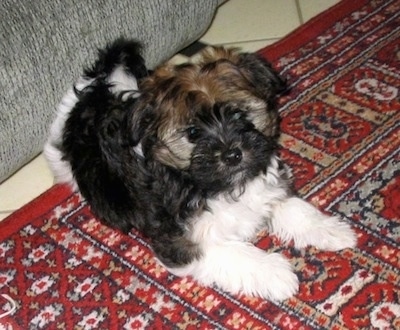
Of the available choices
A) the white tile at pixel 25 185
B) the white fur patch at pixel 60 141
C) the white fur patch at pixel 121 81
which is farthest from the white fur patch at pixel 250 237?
the white tile at pixel 25 185

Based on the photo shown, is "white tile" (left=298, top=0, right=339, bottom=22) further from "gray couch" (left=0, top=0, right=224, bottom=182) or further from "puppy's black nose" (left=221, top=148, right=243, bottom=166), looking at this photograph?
"puppy's black nose" (left=221, top=148, right=243, bottom=166)

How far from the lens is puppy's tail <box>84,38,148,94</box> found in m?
2.77

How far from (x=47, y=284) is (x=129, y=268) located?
306 mm

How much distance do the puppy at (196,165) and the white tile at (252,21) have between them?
3.69ft

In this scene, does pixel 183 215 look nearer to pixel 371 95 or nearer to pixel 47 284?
pixel 47 284

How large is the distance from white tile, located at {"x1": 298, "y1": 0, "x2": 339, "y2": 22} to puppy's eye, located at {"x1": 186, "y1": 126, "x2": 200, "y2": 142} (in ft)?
6.18

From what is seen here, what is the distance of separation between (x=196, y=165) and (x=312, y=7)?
80.5 inches

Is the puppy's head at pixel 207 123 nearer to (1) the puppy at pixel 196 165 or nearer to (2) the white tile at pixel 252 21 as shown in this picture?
(1) the puppy at pixel 196 165

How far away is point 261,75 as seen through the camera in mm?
2471

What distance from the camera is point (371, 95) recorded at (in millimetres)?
3307

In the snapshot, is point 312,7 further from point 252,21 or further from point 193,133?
point 193,133

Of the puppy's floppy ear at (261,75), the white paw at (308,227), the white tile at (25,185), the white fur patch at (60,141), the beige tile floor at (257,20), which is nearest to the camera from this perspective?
the puppy's floppy ear at (261,75)

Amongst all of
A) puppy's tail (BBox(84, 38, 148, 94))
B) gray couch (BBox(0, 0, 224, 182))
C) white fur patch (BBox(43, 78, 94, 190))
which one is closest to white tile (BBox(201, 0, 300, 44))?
gray couch (BBox(0, 0, 224, 182))

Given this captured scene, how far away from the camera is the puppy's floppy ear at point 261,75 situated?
245 cm
